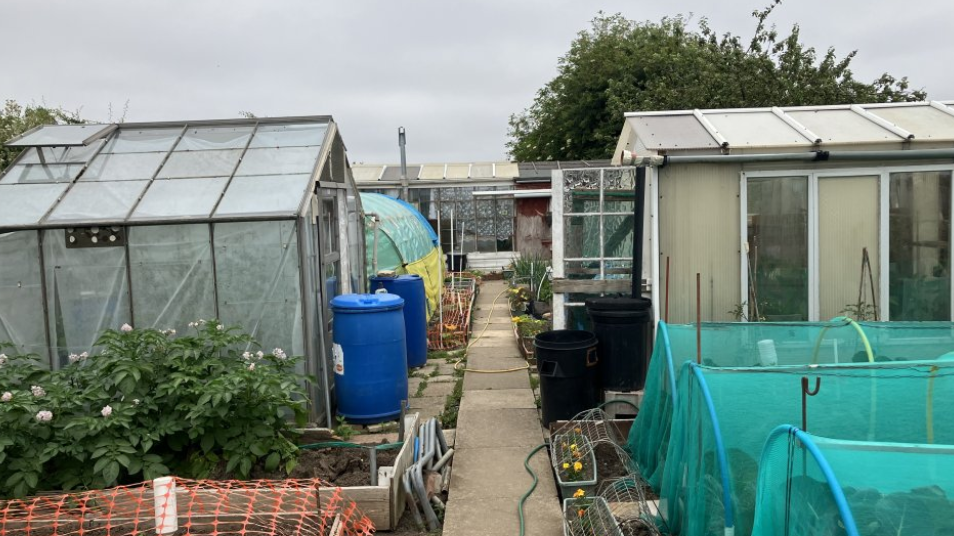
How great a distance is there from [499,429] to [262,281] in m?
2.61

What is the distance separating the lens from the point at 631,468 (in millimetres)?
4973

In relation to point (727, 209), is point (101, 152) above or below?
above

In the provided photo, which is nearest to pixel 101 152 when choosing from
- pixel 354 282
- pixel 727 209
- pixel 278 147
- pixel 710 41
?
pixel 278 147

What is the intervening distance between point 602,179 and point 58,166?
5642 mm

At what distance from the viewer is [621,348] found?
6.52 meters

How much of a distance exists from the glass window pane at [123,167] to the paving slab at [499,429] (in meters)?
4.03

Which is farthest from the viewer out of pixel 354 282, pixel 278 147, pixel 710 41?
pixel 710 41

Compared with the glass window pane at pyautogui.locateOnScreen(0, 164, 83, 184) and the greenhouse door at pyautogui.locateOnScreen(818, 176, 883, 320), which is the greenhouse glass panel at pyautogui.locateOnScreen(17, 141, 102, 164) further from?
the greenhouse door at pyautogui.locateOnScreen(818, 176, 883, 320)

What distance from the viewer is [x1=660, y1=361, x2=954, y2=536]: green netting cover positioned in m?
3.57

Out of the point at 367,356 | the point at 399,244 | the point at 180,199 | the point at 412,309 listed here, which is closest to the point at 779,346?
the point at 367,356

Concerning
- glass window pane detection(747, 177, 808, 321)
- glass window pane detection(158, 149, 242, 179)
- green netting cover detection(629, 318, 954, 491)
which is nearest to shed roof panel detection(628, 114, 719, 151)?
glass window pane detection(747, 177, 808, 321)

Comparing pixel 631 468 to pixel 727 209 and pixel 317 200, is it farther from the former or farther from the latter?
pixel 317 200

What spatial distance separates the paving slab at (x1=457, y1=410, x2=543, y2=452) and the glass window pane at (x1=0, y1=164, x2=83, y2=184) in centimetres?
462

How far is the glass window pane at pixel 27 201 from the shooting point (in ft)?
20.7
